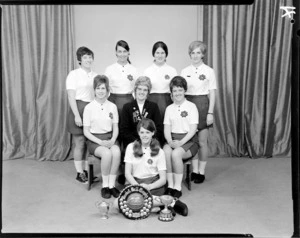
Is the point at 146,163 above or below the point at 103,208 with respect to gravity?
above

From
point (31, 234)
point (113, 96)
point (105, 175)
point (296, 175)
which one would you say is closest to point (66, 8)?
point (113, 96)

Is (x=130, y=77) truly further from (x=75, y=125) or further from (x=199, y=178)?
(x=199, y=178)

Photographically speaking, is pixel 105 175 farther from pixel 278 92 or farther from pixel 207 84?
pixel 278 92

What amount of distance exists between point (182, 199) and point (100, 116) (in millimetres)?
854

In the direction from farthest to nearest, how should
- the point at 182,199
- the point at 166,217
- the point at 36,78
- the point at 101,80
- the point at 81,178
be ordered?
1. the point at 36,78
2. the point at 81,178
3. the point at 101,80
4. the point at 182,199
5. the point at 166,217

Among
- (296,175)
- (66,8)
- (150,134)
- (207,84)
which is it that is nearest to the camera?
(296,175)

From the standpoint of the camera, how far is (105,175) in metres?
3.39

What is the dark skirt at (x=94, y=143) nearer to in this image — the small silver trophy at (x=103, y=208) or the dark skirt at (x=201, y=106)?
the small silver trophy at (x=103, y=208)

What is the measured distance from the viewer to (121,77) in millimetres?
3648

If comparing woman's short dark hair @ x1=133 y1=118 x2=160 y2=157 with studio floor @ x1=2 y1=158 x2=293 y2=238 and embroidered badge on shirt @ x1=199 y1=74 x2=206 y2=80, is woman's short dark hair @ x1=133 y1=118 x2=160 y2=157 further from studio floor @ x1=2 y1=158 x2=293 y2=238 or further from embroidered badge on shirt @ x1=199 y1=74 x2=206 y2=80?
embroidered badge on shirt @ x1=199 y1=74 x2=206 y2=80

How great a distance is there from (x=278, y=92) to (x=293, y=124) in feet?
7.51

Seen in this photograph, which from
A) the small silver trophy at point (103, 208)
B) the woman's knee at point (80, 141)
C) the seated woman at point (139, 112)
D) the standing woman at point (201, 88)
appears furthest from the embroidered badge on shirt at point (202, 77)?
the small silver trophy at point (103, 208)

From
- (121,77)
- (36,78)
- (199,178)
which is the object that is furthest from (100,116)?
(36,78)

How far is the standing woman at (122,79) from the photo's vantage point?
12.0 feet
